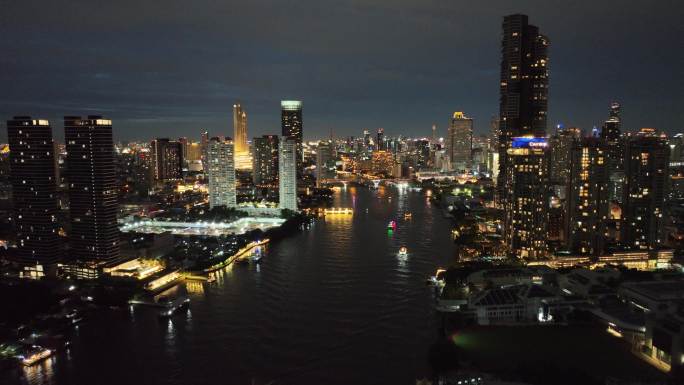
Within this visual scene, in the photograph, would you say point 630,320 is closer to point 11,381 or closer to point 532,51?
point 11,381

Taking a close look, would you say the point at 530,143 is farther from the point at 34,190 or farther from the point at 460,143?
the point at 460,143

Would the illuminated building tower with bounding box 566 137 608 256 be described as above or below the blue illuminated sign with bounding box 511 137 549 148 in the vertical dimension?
below

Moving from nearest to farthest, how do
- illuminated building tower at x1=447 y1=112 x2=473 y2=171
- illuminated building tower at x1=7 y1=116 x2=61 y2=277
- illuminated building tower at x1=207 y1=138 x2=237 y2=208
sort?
1. illuminated building tower at x1=7 y1=116 x2=61 y2=277
2. illuminated building tower at x1=207 y1=138 x2=237 y2=208
3. illuminated building tower at x1=447 y1=112 x2=473 y2=171

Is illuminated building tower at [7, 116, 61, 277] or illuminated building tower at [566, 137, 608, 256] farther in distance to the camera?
illuminated building tower at [566, 137, 608, 256]

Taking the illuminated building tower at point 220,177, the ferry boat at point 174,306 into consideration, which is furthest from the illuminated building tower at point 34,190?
the illuminated building tower at point 220,177

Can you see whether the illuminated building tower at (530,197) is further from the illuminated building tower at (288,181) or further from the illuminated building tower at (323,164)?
the illuminated building tower at (323,164)

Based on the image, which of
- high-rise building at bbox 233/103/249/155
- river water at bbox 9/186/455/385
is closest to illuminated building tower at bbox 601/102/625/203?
river water at bbox 9/186/455/385

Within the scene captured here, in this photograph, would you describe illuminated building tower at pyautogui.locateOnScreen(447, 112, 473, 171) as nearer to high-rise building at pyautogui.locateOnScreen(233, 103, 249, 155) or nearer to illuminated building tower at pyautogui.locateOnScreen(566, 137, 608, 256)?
high-rise building at pyautogui.locateOnScreen(233, 103, 249, 155)

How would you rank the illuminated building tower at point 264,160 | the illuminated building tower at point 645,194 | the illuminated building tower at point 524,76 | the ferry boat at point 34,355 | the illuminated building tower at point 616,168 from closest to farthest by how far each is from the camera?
the ferry boat at point 34,355 < the illuminated building tower at point 645,194 < the illuminated building tower at point 616,168 < the illuminated building tower at point 524,76 < the illuminated building tower at point 264,160
